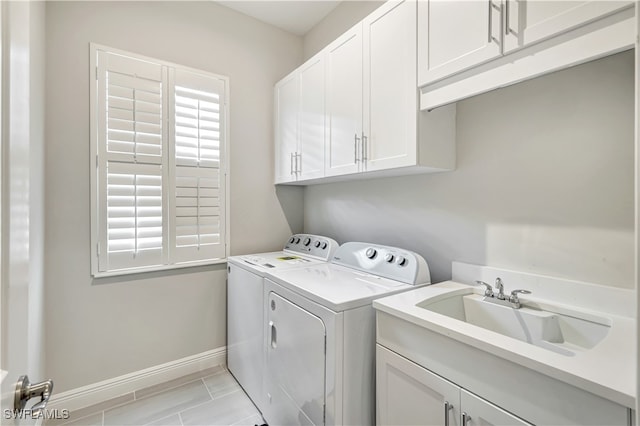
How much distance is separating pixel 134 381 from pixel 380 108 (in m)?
2.44

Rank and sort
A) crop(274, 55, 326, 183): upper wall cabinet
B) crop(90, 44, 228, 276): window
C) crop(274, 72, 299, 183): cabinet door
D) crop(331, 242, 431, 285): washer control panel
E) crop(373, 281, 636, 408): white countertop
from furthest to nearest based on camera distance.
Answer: crop(274, 72, 299, 183): cabinet door < crop(274, 55, 326, 183): upper wall cabinet < crop(90, 44, 228, 276): window < crop(331, 242, 431, 285): washer control panel < crop(373, 281, 636, 408): white countertop

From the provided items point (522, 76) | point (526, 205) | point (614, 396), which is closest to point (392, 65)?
point (522, 76)

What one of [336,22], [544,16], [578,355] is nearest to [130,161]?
[336,22]

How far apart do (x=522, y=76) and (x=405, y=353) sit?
43.9 inches

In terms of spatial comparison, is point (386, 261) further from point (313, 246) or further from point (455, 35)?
point (455, 35)

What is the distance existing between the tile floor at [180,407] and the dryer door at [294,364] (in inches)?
10.9

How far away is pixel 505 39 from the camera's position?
3.50 ft

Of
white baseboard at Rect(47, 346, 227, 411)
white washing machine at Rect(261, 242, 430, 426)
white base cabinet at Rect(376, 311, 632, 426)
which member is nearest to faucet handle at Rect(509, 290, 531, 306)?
white washing machine at Rect(261, 242, 430, 426)

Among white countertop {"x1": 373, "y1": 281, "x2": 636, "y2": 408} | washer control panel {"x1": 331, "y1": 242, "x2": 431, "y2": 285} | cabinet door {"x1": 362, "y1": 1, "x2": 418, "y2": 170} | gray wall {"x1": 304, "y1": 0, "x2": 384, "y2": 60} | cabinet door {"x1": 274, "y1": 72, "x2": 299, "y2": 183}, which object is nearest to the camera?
white countertop {"x1": 373, "y1": 281, "x2": 636, "y2": 408}

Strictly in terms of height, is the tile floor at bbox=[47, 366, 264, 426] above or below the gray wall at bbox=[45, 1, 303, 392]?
below

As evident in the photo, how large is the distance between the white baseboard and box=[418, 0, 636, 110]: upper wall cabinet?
2.39 m

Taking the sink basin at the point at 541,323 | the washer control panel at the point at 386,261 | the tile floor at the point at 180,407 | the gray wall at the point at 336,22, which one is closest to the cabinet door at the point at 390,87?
the washer control panel at the point at 386,261

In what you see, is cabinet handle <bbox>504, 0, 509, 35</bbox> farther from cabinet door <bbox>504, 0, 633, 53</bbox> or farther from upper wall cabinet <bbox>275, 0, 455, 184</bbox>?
upper wall cabinet <bbox>275, 0, 455, 184</bbox>

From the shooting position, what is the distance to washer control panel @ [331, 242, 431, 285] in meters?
1.54
